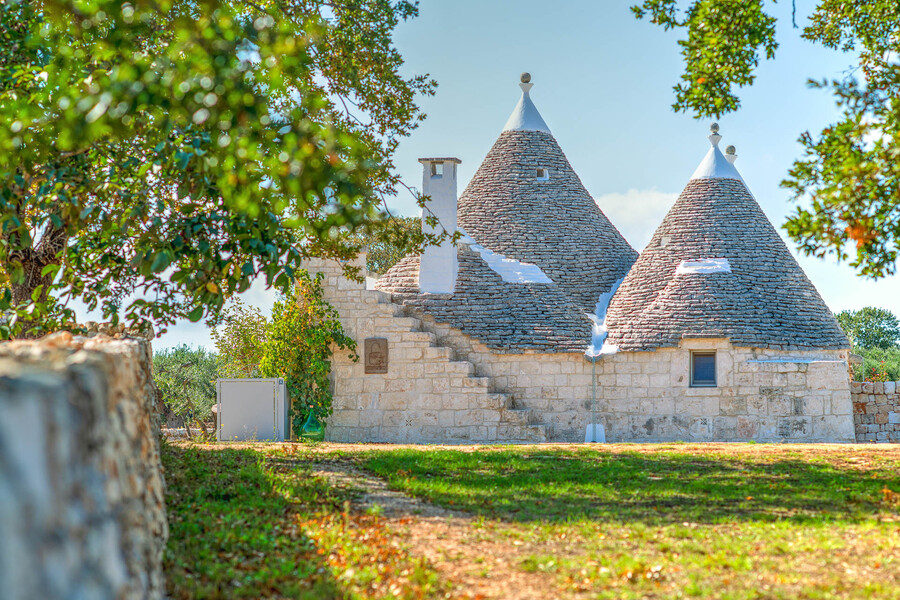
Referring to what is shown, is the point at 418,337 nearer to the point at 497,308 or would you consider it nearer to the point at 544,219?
the point at 497,308

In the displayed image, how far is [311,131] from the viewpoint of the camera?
19.2 ft

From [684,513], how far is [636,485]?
1630 millimetres

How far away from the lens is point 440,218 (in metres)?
18.7

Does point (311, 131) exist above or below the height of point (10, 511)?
above

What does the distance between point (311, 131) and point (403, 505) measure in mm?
3753

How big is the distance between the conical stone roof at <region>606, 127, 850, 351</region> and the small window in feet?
1.84

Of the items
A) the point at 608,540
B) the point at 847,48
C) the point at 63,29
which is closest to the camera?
the point at 608,540

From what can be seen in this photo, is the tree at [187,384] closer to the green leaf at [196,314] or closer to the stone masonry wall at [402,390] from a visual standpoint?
the stone masonry wall at [402,390]

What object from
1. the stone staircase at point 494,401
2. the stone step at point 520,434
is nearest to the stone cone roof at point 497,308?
the stone staircase at point 494,401

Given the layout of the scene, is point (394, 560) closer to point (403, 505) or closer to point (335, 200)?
point (403, 505)

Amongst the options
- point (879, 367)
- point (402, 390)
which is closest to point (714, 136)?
point (402, 390)

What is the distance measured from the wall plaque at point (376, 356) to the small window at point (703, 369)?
6.14 meters

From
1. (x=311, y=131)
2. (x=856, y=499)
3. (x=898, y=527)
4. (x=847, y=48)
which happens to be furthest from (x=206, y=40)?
(x=847, y=48)

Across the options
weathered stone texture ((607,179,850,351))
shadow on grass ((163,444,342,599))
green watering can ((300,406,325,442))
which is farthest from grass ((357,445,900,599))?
green watering can ((300,406,325,442))
